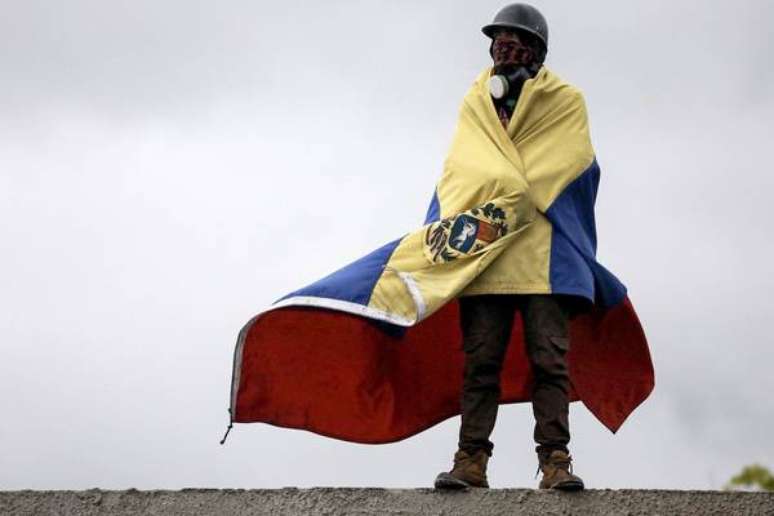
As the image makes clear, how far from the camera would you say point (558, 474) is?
8062 millimetres

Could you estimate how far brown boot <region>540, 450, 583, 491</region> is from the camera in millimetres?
7852

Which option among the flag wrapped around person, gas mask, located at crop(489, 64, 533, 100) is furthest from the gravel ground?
gas mask, located at crop(489, 64, 533, 100)

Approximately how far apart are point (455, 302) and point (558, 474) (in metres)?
1.42

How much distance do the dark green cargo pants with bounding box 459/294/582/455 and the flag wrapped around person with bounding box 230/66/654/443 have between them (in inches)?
3.9

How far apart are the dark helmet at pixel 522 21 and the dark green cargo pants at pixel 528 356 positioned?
117cm

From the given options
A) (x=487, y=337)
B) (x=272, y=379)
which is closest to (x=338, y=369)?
(x=272, y=379)

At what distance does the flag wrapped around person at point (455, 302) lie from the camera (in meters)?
8.52

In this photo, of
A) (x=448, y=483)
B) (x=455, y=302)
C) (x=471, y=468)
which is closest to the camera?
(x=448, y=483)

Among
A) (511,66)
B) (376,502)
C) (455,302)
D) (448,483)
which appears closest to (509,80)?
(511,66)

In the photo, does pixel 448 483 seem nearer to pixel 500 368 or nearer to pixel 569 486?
pixel 569 486

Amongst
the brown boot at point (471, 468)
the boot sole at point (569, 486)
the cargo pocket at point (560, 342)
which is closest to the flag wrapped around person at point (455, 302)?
the cargo pocket at point (560, 342)

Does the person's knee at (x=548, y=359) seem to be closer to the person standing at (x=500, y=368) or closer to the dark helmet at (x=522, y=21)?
the person standing at (x=500, y=368)

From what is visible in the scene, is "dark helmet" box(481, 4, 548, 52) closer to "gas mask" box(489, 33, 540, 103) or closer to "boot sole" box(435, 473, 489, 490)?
"gas mask" box(489, 33, 540, 103)

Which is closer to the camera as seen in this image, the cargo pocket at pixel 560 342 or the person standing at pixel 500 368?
the person standing at pixel 500 368
